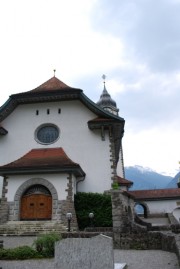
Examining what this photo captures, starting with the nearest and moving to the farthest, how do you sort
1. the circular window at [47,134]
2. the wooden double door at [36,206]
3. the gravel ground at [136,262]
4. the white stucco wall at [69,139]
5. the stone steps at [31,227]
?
1. the gravel ground at [136,262]
2. the stone steps at [31,227]
3. the wooden double door at [36,206]
4. the white stucco wall at [69,139]
5. the circular window at [47,134]

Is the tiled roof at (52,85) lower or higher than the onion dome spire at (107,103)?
lower

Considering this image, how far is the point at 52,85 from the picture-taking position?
947 inches

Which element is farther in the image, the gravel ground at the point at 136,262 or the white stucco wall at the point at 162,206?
the white stucco wall at the point at 162,206

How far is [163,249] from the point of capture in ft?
36.6

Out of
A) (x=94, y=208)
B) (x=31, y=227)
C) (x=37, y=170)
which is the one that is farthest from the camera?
(x=94, y=208)

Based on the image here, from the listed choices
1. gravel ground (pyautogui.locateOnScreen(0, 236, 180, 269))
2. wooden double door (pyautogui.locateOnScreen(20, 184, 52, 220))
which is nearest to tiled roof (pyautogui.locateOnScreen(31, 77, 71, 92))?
wooden double door (pyautogui.locateOnScreen(20, 184, 52, 220))

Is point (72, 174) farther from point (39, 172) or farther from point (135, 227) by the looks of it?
point (135, 227)

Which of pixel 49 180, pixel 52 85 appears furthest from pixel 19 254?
pixel 52 85

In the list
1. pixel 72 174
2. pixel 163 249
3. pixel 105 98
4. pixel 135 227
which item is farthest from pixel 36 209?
pixel 105 98

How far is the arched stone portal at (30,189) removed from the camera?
17.7m

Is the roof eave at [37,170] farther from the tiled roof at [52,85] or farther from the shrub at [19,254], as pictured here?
the shrub at [19,254]

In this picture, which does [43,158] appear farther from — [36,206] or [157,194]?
[157,194]

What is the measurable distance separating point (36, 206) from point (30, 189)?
1190mm

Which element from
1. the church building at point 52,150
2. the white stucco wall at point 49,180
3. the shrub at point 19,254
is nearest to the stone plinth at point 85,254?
the shrub at point 19,254
